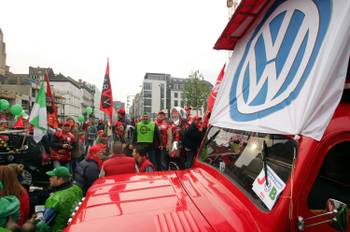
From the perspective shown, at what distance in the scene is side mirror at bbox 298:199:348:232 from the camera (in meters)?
1.32

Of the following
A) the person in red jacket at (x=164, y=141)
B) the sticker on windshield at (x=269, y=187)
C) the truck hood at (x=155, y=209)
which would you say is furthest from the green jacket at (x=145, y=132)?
the sticker on windshield at (x=269, y=187)

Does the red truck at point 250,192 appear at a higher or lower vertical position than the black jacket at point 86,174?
higher

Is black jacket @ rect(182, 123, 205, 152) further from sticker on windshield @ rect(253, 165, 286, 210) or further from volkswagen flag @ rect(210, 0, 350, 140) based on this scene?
sticker on windshield @ rect(253, 165, 286, 210)

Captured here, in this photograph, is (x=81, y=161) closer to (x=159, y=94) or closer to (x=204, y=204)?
(x=204, y=204)

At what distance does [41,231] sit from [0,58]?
70320 mm

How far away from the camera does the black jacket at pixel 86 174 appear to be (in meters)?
4.57

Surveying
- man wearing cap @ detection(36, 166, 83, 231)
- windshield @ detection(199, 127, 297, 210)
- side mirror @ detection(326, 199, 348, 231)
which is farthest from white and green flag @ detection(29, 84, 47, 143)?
side mirror @ detection(326, 199, 348, 231)

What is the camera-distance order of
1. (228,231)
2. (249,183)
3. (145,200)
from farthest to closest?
1. (145,200)
2. (249,183)
3. (228,231)

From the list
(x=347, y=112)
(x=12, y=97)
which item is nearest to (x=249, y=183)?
(x=347, y=112)

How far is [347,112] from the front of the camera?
1.63m

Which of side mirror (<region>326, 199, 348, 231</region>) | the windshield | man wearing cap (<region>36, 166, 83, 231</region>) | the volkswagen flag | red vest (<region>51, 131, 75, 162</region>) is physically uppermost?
the volkswagen flag

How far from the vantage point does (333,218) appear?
138 cm

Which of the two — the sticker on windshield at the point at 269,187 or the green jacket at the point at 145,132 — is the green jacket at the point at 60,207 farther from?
the green jacket at the point at 145,132

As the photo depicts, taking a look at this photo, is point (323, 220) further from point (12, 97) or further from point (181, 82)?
point (181, 82)
